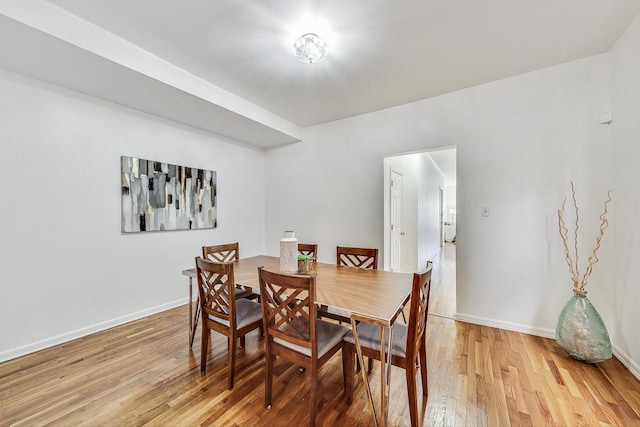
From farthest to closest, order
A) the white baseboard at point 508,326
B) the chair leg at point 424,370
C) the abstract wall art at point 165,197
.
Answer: the abstract wall art at point 165,197, the white baseboard at point 508,326, the chair leg at point 424,370

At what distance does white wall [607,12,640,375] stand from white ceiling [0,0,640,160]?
0.23 meters

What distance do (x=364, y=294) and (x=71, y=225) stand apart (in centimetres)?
287

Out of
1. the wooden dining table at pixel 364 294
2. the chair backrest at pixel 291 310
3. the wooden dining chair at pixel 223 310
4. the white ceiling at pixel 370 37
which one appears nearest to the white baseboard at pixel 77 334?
the wooden dining table at pixel 364 294

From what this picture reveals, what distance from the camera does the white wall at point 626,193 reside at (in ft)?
6.15

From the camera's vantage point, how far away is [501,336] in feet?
8.08

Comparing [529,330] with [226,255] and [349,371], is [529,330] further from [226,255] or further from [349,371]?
[226,255]

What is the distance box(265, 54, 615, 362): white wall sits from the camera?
229 centimetres

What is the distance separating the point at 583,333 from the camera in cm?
197

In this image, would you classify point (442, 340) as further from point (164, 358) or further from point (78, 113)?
point (78, 113)

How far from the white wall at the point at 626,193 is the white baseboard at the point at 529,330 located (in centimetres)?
1

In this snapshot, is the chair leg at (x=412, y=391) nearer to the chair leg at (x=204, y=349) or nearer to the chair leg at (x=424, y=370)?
the chair leg at (x=424, y=370)

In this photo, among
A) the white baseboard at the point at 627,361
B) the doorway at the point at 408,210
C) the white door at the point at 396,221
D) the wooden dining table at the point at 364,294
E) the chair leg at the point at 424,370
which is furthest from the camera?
the white door at the point at 396,221

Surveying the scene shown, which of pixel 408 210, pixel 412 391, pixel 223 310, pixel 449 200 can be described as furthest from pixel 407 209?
pixel 449 200

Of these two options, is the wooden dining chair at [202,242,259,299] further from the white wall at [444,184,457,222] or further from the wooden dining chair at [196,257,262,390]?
the white wall at [444,184,457,222]
